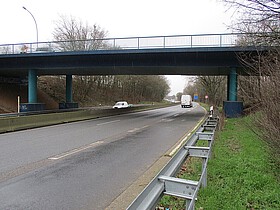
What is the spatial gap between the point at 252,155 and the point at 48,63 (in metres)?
27.2

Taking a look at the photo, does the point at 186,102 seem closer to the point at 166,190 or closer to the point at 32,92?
the point at 32,92

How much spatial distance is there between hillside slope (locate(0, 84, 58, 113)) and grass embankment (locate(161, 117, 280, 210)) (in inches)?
1275

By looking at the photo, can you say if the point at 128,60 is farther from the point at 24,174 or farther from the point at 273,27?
the point at 24,174

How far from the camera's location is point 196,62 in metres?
26.0

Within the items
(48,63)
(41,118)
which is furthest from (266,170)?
(48,63)

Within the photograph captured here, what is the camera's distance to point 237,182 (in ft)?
18.4

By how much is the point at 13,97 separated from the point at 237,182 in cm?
3919

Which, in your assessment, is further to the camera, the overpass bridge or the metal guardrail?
the overpass bridge

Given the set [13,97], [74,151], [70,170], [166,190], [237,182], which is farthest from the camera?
[13,97]

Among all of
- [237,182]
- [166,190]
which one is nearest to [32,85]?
[237,182]

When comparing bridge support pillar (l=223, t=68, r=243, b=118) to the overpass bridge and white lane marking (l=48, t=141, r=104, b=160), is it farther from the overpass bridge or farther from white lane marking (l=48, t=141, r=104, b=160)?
white lane marking (l=48, t=141, r=104, b=160)

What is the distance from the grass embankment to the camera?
444 cm

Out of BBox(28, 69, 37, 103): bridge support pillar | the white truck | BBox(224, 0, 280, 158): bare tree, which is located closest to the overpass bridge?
BBox(28, 69, 37, 103): bridge support pillar

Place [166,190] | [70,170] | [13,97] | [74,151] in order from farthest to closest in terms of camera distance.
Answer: [13,97] < [74,151] < [70,170] < [166,190]
